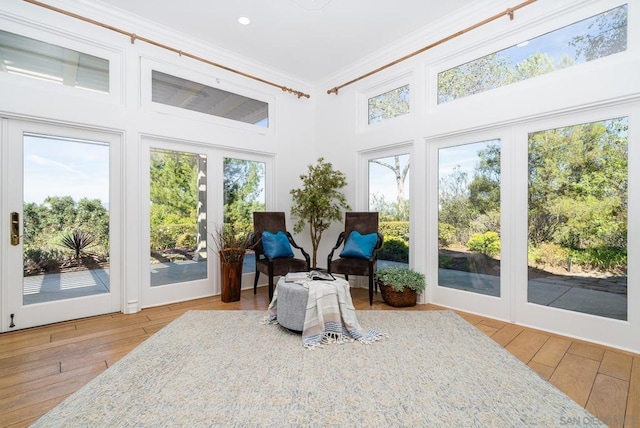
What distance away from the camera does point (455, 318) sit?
3039 millimetres

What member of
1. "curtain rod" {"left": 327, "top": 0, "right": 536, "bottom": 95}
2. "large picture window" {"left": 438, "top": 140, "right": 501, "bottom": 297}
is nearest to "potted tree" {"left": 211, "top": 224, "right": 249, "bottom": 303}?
"large picture window" {"left": 438, "top": 140, "right": 501, "bottom": 297}

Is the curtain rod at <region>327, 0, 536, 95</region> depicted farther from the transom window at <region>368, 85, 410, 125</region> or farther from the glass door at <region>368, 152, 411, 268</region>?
the glass door at <region>368, 152, 411, 268</region>

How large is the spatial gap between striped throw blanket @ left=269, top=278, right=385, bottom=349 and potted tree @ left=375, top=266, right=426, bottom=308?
0.83 meters

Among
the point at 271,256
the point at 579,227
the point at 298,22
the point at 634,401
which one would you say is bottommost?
the point at 634,401

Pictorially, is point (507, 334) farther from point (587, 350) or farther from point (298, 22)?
point (298, 22)

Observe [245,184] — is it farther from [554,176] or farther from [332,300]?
[554,176]

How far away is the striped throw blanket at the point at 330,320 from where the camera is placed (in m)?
2.49

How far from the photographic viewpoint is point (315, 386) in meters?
1.84

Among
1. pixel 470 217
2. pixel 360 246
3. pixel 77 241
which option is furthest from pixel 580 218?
pixel 77 241

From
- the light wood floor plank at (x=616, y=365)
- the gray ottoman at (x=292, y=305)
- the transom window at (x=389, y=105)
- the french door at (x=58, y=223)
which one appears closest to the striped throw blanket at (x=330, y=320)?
the gray ottoman at (x=292, y=305)

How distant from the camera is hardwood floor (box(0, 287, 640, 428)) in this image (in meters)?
1.71

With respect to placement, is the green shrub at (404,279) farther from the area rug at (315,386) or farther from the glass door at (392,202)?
the area rug at (315,386)

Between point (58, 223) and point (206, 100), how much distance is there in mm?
2113

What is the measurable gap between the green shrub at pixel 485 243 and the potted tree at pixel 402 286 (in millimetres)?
644
